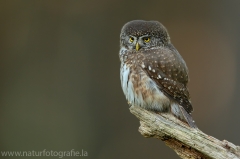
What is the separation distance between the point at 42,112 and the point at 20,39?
3.69 ft

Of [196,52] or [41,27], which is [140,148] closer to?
[196,52]

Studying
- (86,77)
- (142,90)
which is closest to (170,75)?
(142,90)

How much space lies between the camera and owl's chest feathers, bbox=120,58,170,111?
16.1 ft

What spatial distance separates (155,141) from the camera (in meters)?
6.93

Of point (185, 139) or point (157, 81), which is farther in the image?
point (157, 81)

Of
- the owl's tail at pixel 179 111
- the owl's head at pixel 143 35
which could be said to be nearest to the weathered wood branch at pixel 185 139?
the owl's tail at pixel 179 111

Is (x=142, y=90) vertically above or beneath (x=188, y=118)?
above

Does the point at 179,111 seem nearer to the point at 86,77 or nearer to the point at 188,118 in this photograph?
the point at 188,118

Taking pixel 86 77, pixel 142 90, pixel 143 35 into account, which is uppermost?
pixel 143 35

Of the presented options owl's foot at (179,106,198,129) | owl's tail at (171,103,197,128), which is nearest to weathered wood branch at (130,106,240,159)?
owl's foot at (179,106,198,129)

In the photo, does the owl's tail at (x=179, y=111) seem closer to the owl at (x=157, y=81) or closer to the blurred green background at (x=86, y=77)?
the owl at (x=157, y=81)

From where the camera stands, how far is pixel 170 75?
496 cm

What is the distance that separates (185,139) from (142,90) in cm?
100

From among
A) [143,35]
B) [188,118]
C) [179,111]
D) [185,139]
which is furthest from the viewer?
[143,35]
